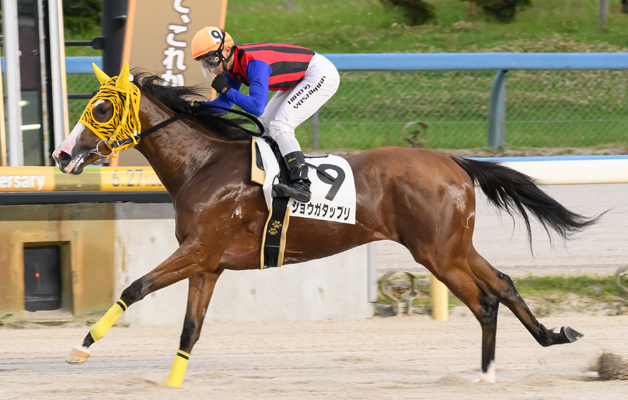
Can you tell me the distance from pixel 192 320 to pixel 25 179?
177cm

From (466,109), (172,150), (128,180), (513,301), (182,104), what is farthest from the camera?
(466,109)

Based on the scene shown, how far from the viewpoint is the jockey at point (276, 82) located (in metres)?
3.85

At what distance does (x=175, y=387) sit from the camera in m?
3.88

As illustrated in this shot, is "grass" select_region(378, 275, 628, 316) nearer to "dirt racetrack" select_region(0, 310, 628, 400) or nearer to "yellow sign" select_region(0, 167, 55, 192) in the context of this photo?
"dirt racetrack" select_region(0, 310, 628, 400)

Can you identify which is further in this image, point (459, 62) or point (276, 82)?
point (459, 62)

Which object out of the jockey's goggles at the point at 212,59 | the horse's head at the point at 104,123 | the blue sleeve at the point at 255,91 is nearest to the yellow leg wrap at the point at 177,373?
the horse's head at the point at 104,123

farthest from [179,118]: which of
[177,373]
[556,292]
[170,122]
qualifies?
[556,292]

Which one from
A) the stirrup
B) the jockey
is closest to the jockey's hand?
the jockey

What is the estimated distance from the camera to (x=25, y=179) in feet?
16.3

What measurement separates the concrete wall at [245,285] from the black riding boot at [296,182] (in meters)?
1.44

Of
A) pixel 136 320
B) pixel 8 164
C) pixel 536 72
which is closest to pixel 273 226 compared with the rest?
pixel 136 320

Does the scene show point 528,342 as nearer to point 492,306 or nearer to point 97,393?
point 492,306

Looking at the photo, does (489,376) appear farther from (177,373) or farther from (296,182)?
(177,373)

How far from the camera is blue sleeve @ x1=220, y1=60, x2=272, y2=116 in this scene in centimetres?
380
